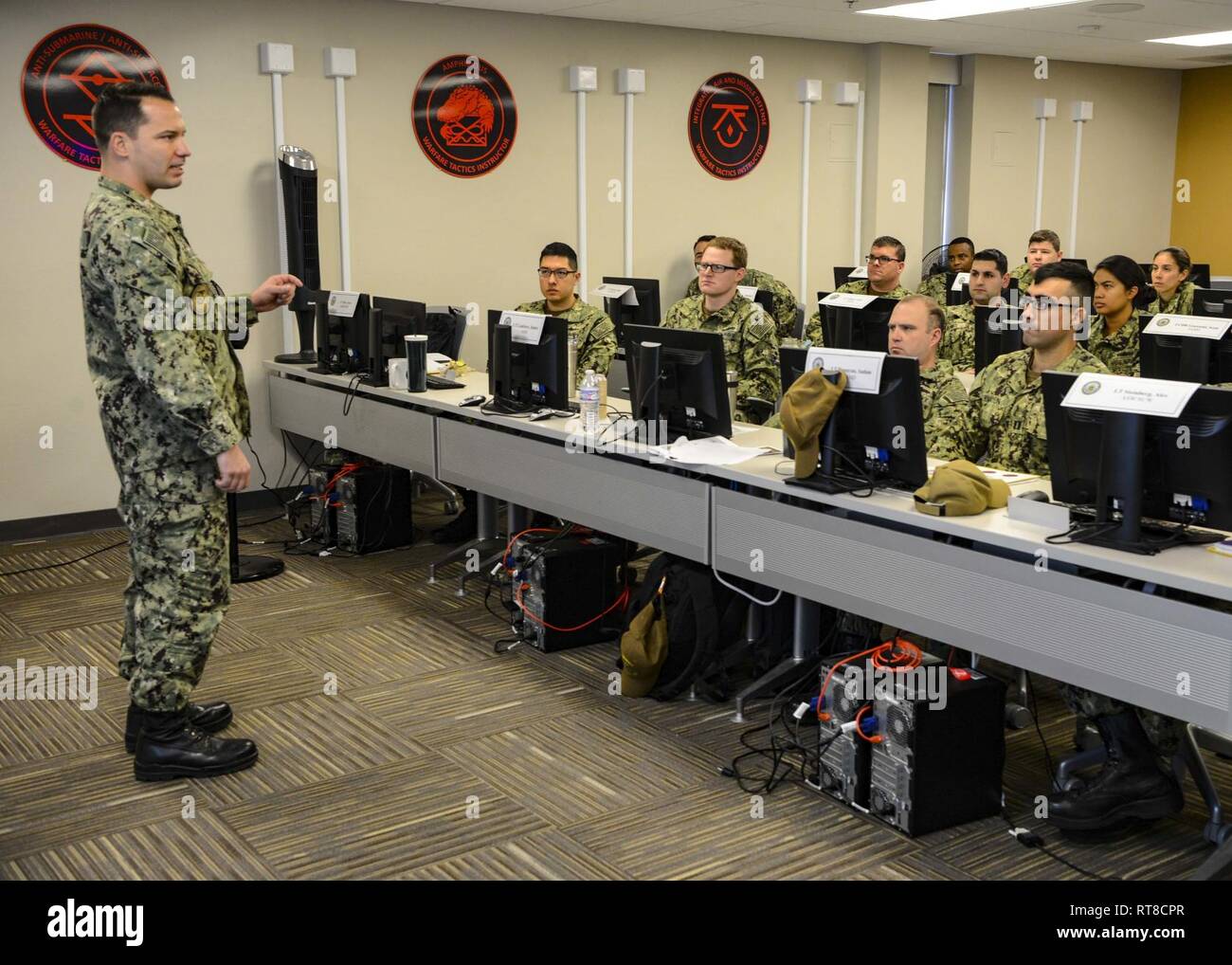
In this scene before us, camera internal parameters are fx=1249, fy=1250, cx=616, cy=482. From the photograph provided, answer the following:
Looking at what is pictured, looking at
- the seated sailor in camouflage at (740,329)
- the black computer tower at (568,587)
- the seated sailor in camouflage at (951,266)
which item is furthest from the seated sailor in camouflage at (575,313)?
the seated sailor in camouflage at (951,266)

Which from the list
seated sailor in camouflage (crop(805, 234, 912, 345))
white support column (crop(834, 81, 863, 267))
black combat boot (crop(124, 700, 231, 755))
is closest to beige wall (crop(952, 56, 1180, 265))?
white support column (crop(834, 81, 863, 267))

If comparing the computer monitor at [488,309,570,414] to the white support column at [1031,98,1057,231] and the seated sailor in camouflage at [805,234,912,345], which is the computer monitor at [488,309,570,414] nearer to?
the seated sailor in camouflage at [805,234,912,345]

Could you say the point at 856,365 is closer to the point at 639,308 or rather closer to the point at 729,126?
the point at 639,308

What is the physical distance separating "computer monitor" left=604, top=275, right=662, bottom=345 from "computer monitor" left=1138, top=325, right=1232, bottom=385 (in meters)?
2.72

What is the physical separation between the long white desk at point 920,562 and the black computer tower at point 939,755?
0.14 metres

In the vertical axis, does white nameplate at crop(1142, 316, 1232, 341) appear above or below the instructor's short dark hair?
below

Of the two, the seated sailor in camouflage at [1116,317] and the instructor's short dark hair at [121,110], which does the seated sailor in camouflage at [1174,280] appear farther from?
the instructor's short dark hair at [121,110]

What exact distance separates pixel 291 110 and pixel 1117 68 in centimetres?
708

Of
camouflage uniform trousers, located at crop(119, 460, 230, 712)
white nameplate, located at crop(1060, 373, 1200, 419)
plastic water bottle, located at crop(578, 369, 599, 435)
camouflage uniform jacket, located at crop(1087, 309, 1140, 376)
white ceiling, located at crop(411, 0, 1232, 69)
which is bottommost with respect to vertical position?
camouflage uniform trousers, located at crop(119, 460, 230, 712)

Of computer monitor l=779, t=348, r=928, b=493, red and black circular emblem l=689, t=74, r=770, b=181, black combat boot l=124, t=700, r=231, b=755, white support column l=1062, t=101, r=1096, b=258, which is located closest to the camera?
computer monitor l=779, t=348, r=928, b=493

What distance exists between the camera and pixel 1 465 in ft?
20.0

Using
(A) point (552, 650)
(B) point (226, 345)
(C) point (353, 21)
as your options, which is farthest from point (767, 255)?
(B) point (226, 345)

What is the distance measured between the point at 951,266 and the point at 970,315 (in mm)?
2358

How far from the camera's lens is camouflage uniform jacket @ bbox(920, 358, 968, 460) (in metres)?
4.12
